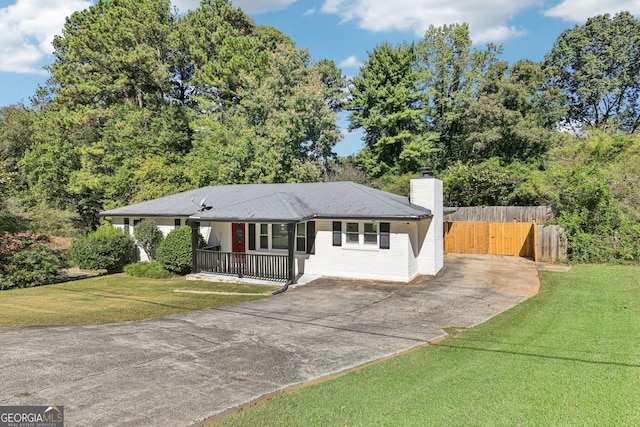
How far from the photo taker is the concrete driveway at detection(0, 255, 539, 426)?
523 cm

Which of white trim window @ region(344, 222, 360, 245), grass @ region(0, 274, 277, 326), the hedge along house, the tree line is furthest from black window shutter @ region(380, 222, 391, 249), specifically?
the tree line

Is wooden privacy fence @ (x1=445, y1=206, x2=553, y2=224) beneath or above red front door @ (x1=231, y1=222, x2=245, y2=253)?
above

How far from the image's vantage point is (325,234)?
51.6 ft

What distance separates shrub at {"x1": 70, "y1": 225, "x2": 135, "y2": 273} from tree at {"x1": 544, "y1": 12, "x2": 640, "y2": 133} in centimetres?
3691

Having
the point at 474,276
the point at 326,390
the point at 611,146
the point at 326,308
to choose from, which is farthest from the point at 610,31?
the point at 326,390

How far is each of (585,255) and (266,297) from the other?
48.2 feet

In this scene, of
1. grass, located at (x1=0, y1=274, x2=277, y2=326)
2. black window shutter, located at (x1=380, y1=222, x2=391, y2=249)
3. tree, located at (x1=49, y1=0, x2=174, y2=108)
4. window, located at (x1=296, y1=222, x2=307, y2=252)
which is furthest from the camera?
tree, located at (x1=49, y1=0, x2=174, y2=108)

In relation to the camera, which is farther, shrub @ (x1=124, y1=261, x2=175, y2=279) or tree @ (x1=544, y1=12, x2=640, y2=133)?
tree @ (x1=544, y1=12, x2=640, y2=133)

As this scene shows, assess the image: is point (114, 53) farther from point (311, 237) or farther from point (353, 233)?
point (353, 233)

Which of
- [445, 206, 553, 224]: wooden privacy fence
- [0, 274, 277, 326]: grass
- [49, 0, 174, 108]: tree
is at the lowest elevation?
[0, 274, 277, 326]: grass

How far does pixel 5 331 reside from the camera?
8633 mm

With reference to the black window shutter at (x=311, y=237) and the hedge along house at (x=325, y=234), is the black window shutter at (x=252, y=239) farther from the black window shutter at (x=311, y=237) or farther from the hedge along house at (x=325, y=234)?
the black window shutter at (x=311, y=237)

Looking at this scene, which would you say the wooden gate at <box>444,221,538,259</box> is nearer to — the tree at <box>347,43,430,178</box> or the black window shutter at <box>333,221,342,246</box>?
the black window shutter at <box>333,221,342,246</box>

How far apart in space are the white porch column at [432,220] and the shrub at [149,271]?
1071cm
